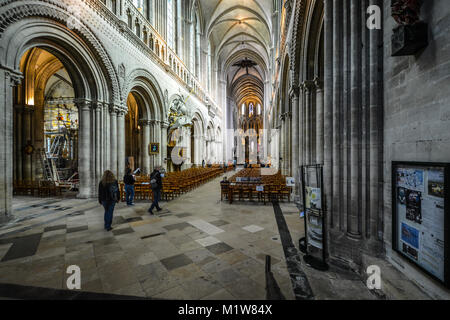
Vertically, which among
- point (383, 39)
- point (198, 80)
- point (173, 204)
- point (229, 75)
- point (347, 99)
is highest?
point (229, 75)

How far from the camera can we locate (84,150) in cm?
952

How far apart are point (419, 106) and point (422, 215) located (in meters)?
1.39

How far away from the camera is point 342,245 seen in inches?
135

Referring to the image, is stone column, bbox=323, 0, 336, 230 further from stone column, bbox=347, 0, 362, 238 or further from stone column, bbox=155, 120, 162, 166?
stone column, bbox=155, 120, 162, 166

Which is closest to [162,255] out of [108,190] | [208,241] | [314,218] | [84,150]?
[208,241]

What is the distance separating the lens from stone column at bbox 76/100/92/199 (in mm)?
9391

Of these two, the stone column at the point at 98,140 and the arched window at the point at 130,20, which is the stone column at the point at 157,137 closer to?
the stone column at the point at 98,140

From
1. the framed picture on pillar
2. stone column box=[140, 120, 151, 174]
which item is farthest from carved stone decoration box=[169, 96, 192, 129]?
the framed picture on pillar

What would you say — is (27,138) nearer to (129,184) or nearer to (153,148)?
(153,148)

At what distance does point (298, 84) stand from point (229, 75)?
134ft

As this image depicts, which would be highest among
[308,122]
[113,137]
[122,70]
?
[122,70]

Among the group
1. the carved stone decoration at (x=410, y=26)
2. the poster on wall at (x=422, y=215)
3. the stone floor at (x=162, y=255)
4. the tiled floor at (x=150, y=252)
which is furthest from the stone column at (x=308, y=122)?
the carved stone decoration at (x=410, y=26)

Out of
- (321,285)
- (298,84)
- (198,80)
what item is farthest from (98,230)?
(198,80)

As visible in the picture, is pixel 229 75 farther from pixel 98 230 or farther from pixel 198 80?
pixel 98 230
